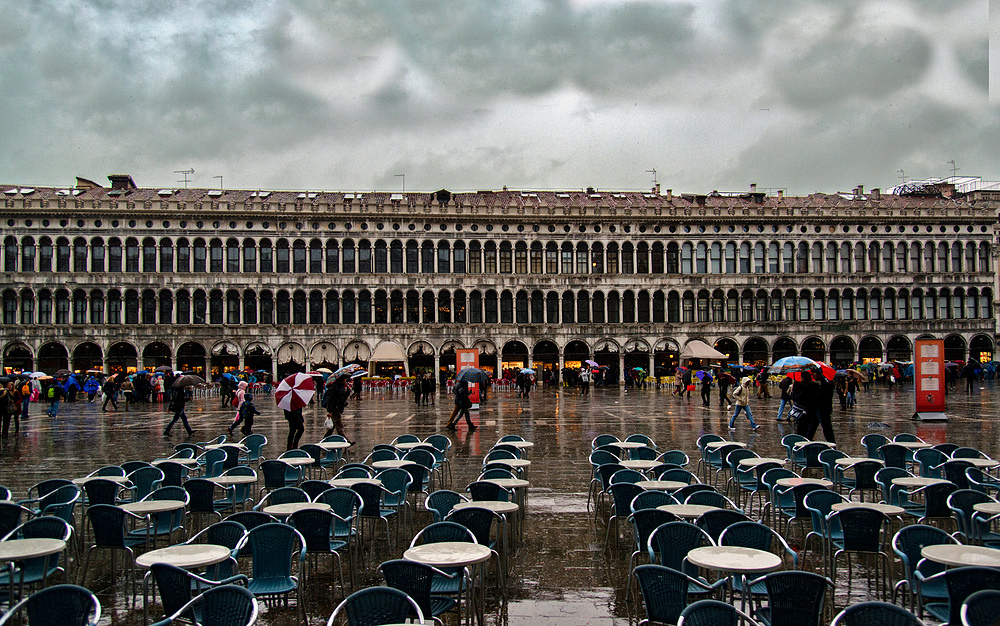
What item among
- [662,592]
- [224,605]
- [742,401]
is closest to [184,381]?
[742,401]

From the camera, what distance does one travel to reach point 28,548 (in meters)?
6.54

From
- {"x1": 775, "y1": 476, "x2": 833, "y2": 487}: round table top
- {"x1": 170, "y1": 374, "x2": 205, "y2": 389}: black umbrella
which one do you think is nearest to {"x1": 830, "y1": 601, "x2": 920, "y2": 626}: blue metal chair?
{"x1": 775, "y1": 476, "x2": 833, "y2": 487}: round table top

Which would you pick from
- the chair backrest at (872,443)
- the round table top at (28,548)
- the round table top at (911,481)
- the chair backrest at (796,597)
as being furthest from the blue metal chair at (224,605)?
the chair backrest at (872,443)

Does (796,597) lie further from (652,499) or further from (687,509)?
(652,499)

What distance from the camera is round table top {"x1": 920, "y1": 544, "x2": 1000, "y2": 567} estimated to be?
5.91 metres

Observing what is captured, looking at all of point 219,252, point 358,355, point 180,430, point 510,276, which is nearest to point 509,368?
point 510,276

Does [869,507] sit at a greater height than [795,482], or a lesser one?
greater

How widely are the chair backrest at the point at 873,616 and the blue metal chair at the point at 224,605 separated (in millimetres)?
3583

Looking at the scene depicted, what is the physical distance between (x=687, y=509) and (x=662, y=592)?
94.0 inches

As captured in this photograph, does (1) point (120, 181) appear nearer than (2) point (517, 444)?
No

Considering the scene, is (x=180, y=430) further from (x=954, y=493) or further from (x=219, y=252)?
(x=219, y=252)

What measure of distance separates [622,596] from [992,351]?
68688 millimetres

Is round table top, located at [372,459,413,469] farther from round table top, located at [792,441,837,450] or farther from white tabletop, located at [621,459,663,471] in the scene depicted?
round table top, located at [792,441,837,450]

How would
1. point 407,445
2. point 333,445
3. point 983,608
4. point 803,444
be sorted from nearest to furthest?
point 983,608 < point 803,444 < point 407,445 < point 333,445
